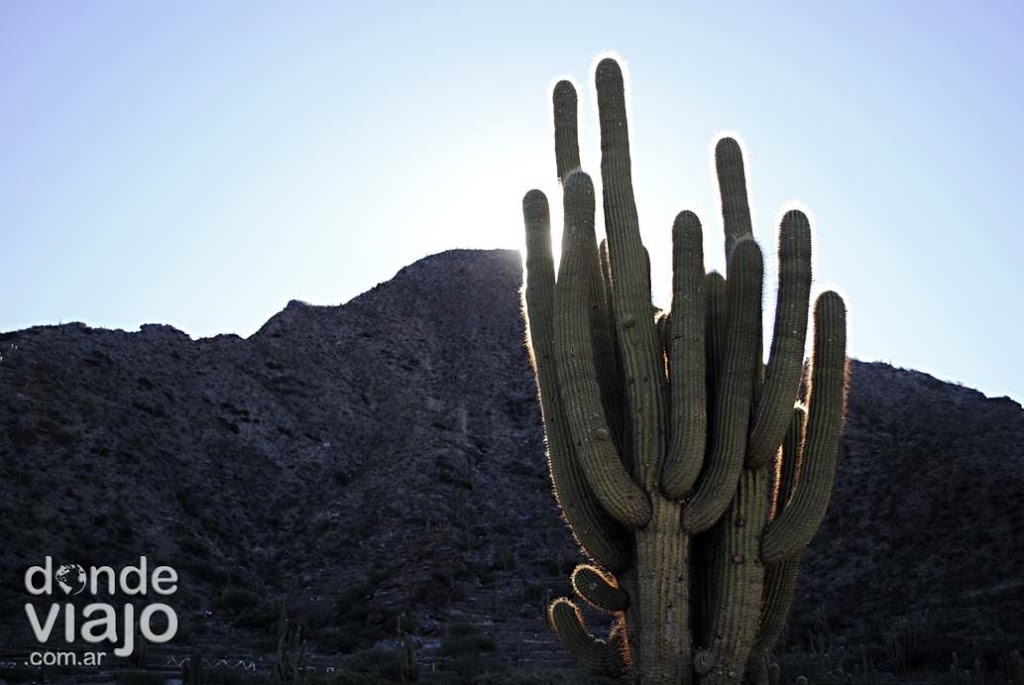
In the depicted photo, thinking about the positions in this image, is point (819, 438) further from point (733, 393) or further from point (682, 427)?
point (682, 427)

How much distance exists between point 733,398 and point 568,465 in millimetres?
1691

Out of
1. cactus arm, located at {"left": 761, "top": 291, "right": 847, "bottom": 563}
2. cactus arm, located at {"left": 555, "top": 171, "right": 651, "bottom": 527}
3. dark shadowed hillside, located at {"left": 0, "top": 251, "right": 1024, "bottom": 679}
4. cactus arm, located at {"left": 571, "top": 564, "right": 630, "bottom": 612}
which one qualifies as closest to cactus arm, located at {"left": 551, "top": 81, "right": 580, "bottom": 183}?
cactus arm, located at {"left": 555, "top": 171, "right": 651, "bottom": 527}

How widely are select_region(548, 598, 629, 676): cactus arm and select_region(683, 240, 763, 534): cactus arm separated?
5.63 ft

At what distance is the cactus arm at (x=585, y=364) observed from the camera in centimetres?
944

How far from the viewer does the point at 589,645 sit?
1061 centimetres

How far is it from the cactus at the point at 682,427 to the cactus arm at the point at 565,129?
654 mm

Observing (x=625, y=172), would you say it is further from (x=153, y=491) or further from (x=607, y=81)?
(x=153, y=491)

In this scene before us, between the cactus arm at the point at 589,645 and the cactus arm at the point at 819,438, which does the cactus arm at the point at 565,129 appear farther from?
the cactus arm at the point at 589,645

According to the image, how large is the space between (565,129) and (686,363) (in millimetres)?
3342

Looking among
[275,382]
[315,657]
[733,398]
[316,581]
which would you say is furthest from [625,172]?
[275,382]

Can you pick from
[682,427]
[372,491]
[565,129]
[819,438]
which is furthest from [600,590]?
[372,491]

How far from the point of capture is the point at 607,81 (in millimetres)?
11188

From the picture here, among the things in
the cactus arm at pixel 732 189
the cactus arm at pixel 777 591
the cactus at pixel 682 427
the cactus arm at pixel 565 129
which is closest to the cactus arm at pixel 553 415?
the cactus at pixel 682 427

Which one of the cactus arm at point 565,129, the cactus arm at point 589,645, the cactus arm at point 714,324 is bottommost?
the cactus arm at point 589,645
